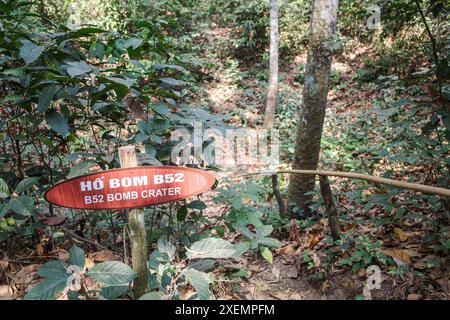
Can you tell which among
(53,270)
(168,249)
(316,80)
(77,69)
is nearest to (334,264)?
(168,249)

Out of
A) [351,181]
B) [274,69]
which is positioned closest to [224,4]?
[274,69]

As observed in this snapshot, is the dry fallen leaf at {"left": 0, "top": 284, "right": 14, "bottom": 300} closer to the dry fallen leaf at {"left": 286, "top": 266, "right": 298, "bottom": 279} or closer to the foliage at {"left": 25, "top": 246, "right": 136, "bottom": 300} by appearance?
the foliage at {"left": 25, "top": 246, "right": 136, "bottom": 300}

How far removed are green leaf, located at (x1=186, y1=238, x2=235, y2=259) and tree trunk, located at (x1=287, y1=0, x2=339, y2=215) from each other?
250 centimetres

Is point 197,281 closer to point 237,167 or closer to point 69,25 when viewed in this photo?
point 69,25

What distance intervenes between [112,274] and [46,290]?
0.23 meters

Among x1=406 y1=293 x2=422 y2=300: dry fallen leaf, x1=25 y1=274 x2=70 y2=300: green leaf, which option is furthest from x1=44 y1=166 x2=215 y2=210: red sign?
x1=406 y1=293 x2=422 y2=300: dry fallen leaf

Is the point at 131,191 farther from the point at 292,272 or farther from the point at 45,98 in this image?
the point at 292,272

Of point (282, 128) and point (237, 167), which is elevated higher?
point (282, 128)

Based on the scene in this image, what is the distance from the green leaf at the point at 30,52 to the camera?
1513 millimetres

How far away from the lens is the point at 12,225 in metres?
1.96

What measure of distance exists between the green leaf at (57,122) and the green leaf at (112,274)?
2.45ft

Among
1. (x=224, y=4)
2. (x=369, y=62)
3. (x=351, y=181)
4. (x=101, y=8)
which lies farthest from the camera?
(x=224, y=4)

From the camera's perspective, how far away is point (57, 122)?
1792 millimetres

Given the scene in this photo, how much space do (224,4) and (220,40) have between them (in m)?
1.66
